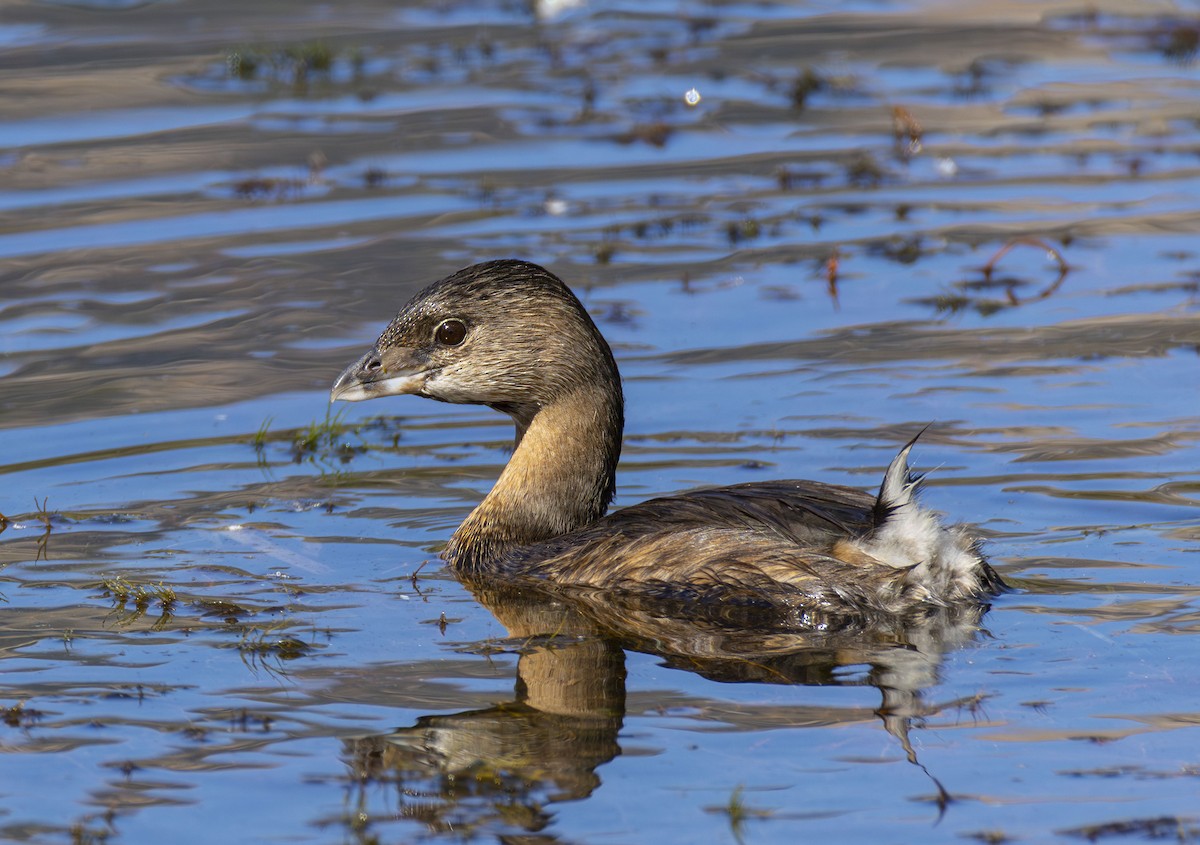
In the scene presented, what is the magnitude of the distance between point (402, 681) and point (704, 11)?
13.3 m

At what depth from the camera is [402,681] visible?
6.49 metres

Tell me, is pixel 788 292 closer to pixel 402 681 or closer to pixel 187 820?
pixel 402 681

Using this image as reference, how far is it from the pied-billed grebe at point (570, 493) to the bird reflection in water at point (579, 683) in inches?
4.9

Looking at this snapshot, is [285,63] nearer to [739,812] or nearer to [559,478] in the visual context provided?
[559,478]

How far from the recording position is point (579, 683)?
654 cm

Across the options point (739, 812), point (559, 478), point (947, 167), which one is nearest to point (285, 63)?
point (947, 167)

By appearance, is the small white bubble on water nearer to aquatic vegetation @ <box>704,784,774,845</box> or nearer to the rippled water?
the rippled water

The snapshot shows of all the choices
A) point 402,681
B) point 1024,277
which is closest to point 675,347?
point 1024,277

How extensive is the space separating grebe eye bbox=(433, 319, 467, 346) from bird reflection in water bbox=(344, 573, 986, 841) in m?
1.00

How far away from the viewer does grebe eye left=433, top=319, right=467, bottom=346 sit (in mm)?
7988

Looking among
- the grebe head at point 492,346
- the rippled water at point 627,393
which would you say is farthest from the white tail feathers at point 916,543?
the grebe head at point 492,346

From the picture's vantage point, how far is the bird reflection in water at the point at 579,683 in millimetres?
5582

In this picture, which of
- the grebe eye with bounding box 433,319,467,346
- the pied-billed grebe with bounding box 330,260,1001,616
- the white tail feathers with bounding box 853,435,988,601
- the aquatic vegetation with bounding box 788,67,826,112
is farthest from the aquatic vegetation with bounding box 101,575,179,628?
the aquatic vegetation with bounding box 788,67,826,112

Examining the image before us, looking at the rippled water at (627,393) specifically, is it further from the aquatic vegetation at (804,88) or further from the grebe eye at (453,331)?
the grebe eye at (453,331)
